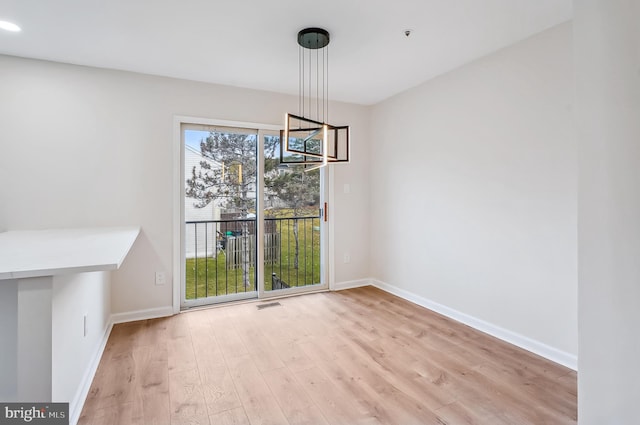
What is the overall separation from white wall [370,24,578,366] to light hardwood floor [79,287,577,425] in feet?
1.25

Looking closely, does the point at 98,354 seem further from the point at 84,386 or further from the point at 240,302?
the point at 240,302

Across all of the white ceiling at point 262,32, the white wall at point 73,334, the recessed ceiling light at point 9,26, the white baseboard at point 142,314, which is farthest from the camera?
the white baseboard at point 142,314

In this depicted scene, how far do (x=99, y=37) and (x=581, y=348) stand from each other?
3645 millimetres

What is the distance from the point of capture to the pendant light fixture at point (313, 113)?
7.36ft

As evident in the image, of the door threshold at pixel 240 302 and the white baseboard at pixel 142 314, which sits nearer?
the white baseboard at pixel 142 314

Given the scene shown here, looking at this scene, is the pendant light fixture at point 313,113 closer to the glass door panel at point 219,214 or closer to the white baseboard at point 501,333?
the glass door panel at point 219,214

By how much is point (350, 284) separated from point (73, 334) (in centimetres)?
313

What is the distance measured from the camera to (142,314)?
3.18m

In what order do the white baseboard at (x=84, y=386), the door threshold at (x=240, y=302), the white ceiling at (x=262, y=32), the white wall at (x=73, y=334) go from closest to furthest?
the white wall at (x=73, y=334) → the white baseboard at (x=84, y=386) → the white ceiling at (x=262, y=32) → the door threshold at (x=240, y=302)

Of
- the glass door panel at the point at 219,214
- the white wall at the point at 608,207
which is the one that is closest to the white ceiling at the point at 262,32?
the glass door panel at the point at 219,214

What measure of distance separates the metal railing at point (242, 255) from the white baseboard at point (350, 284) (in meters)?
0.25

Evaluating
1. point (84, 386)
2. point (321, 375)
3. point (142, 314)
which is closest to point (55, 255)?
point (84, 386)

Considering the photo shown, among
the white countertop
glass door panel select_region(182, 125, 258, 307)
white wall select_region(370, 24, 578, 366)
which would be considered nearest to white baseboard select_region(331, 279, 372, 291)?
white wall select_region(370, 24, 578, 366)

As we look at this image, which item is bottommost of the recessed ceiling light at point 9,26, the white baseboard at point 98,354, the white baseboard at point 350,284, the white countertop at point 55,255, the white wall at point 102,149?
the white baseboard at point 98,354
